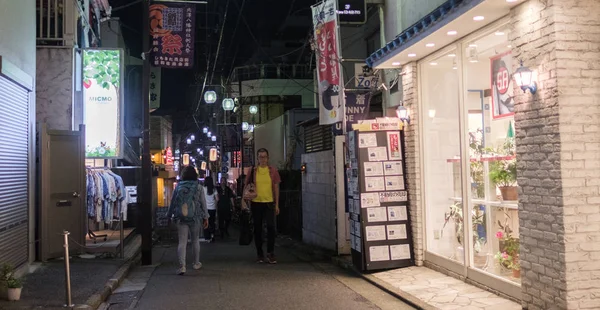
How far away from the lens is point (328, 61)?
10984 millimetres

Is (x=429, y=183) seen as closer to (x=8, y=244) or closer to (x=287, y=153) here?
(x=8, y=244)

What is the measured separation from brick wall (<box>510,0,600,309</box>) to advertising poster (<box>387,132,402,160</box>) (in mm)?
3701

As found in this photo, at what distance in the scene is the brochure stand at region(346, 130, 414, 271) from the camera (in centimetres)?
922

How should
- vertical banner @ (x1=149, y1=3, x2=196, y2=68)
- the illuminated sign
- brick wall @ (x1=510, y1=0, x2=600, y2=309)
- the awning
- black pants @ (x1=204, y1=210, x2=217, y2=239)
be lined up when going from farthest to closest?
black pants @ (x1=204, y1=210, x2=217, y2=239), vertical banner @ (x1=149, y1=3, x2=196, y2=68), the illuminated sign, the awning, brick wall @ (x1=510, y1=0, x2=600, y2=309)

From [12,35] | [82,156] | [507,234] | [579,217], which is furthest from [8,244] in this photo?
[579,217]

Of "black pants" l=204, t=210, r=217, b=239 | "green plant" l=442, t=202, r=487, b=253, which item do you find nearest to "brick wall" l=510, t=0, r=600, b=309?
"green plant" l=442, t=202, r=487, b=253

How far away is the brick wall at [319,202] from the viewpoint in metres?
12.4

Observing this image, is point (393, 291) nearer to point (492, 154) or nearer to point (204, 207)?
point (492, 154)

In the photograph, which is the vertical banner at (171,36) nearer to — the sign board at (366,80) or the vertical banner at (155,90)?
the sign board at (366,80)

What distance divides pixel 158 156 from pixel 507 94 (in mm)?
39812

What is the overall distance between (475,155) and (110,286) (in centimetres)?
621

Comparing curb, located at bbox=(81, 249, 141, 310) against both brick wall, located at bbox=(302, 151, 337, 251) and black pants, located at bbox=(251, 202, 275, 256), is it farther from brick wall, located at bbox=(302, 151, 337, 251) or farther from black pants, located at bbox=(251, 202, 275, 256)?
brick wall, located at bbox=(302, 151, 337, 251)

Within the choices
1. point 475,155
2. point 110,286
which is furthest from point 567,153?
point 110,286

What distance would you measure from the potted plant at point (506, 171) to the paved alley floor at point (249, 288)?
2.15 metres
